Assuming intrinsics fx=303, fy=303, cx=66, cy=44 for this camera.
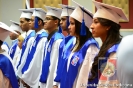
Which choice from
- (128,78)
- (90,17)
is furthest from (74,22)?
(128,78)

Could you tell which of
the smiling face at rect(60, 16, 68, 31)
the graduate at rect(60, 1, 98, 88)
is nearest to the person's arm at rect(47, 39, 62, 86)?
the smiling face at rect(60, 16, 68, 31)

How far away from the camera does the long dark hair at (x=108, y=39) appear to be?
215cm

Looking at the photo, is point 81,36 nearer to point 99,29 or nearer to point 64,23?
point 99,29

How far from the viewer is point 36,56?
4.16 meters

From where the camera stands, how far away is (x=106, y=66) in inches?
72.3

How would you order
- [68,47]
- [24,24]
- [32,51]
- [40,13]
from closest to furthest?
1. [68,47]
2. [32,51]
3. [40,13]
4. [24,24]

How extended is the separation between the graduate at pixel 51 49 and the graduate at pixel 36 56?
0.29 m

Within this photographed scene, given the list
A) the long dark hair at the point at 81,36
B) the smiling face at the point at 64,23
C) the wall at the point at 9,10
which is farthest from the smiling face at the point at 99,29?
the wall at the point at 9,10

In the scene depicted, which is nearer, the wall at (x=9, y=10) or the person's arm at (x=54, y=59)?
the person's arm at (x=54, y=59)

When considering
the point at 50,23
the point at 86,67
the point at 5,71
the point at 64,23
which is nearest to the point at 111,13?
the point at 86,67

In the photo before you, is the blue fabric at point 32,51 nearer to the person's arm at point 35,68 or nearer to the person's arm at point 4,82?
the person's arm at point 35,68

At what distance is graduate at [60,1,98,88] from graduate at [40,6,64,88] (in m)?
0.78

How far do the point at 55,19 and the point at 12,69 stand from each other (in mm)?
1344

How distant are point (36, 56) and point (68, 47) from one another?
1103mm
